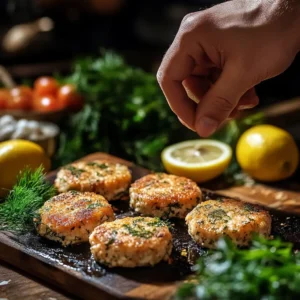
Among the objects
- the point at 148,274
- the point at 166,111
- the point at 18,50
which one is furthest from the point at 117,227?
the point at 18,50

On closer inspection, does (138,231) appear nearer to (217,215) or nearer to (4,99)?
(217,215)

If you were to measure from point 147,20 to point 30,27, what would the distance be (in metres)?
1.95

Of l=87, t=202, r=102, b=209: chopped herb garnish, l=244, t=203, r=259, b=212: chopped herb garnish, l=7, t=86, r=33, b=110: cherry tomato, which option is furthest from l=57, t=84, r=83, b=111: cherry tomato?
l=244, t=203, r=259, b=212: chopped herb garnish

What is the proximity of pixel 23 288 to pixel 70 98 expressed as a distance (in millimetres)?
2530

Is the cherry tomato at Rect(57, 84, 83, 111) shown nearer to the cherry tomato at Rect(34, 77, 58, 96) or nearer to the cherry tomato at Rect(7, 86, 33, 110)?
the cherry tomato at Rect(34, 77, 58, 96)

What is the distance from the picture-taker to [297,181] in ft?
12.7

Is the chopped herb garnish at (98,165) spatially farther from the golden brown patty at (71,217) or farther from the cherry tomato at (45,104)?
the cherry tomato at (45,104)

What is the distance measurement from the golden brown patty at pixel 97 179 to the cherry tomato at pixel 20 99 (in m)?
1.61

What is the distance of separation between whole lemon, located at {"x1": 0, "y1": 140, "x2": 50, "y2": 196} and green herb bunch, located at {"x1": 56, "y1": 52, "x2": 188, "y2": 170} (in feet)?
2.20

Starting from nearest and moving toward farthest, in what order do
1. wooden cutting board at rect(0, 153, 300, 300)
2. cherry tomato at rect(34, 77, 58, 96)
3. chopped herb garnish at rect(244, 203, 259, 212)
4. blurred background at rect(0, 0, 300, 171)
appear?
1. wooden cutting board at rect(0, 153, 300, 300)
2. chopped herb garnish at rect(244, 203, 259, 212)
3. cherry tomato at rect(34, 77, 58, 96)
4. blurred background at rect(0, 0, 300, 171)

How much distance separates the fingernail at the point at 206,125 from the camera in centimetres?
282

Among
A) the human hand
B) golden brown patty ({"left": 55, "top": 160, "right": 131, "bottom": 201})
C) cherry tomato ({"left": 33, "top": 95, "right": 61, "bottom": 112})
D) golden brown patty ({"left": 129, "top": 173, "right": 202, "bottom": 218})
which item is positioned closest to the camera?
the human hand

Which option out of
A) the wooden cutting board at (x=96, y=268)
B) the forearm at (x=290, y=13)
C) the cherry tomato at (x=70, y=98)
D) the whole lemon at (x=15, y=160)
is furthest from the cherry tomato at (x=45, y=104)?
the forearm at (x=290, y=13)

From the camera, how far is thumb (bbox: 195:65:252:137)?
2.68 m
